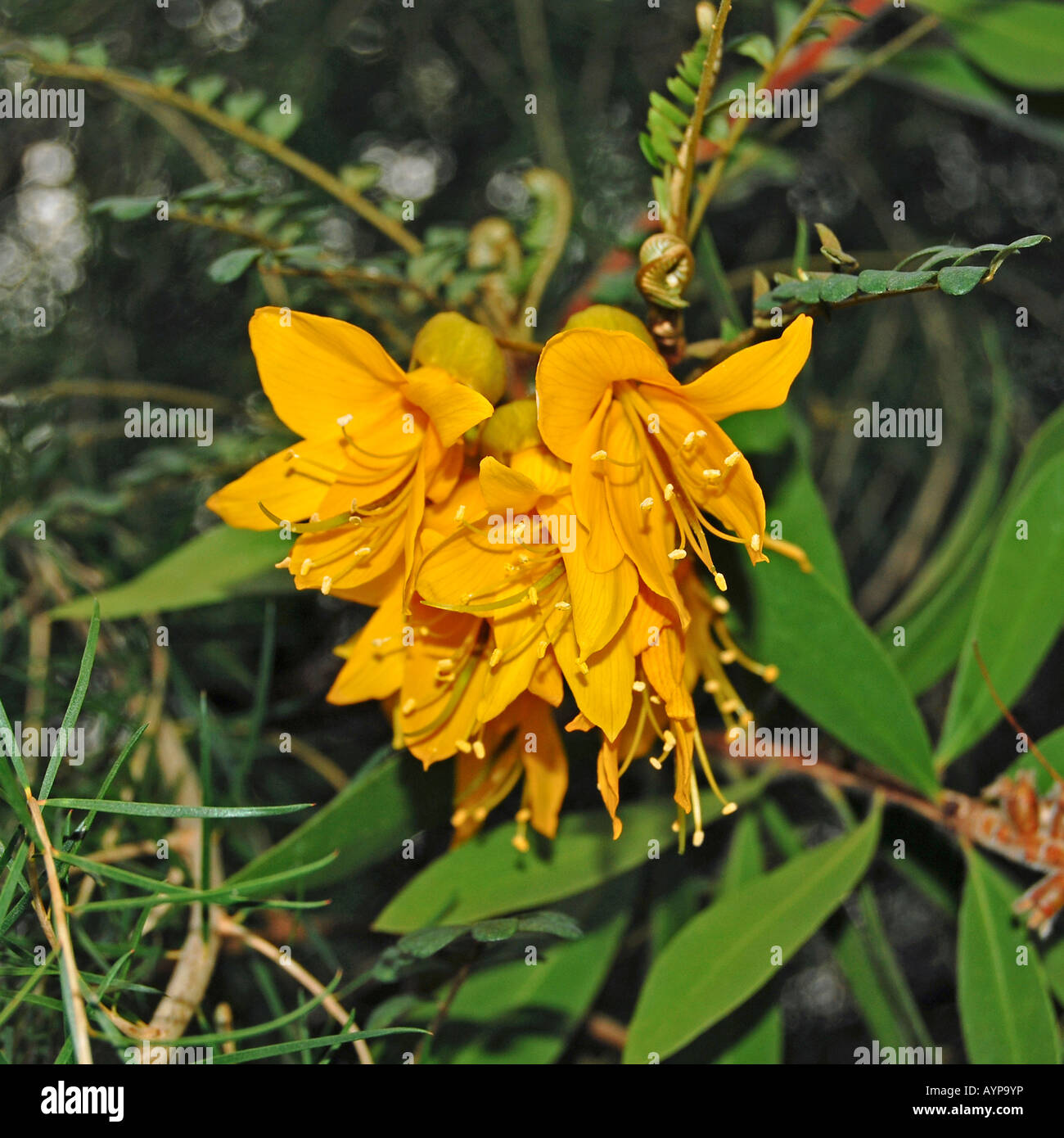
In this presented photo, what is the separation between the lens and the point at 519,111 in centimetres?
135

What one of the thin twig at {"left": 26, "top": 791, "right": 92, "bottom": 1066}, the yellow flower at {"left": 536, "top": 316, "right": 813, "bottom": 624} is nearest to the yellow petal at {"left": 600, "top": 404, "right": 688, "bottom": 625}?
the yellow flower at {"left": 536, "top": 316, "right": 813, "bottom": 624}

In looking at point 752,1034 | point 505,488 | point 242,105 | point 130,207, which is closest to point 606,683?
point 505,488

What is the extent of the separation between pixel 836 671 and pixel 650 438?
0.32 metres

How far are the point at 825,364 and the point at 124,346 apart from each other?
1001mm

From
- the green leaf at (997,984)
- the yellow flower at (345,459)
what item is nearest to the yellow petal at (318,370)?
the yellow flower at (345,459)

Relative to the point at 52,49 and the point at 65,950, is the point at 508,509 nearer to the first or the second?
the point at 65,950

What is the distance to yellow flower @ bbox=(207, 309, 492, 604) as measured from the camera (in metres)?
0.68

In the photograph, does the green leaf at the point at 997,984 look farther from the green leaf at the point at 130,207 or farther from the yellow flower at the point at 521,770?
the green leaf at the point at 130,207

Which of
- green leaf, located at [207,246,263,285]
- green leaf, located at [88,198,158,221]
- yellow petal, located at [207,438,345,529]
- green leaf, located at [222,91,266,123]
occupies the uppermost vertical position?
green leaf, located at [222,91,266,123]

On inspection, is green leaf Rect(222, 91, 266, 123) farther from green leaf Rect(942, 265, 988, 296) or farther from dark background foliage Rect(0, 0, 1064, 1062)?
green leaf Rect(942, 265, 988, 296)

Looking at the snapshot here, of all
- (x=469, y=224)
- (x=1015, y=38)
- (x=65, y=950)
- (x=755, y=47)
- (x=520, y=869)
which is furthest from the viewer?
(x=469, y=224)

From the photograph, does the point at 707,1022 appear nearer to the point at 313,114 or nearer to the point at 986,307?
the point at 986,307

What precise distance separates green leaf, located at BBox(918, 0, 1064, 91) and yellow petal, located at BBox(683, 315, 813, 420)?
67cm

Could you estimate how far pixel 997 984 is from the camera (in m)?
0.86
